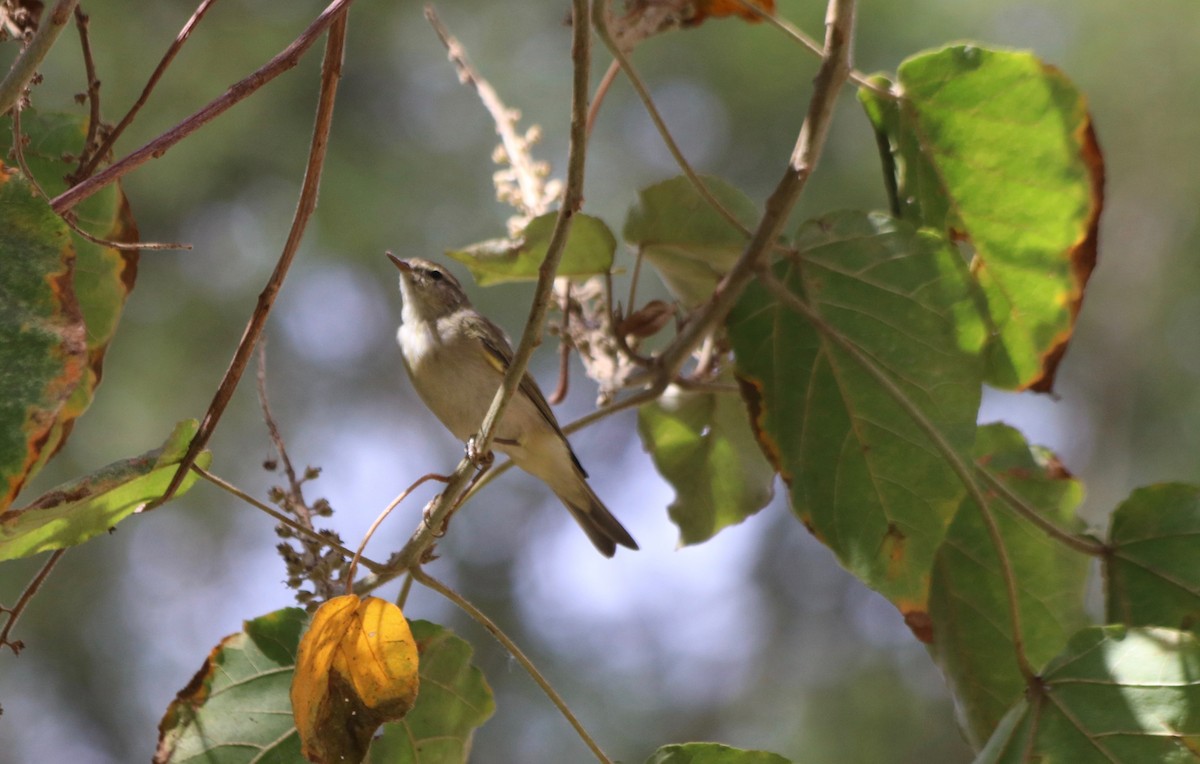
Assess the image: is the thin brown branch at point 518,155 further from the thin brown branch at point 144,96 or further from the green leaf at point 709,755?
the green leaf at point 709,755

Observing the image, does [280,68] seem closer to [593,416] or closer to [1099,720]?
[593,416]

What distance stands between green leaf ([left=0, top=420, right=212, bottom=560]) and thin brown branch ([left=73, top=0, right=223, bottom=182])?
1.44ft

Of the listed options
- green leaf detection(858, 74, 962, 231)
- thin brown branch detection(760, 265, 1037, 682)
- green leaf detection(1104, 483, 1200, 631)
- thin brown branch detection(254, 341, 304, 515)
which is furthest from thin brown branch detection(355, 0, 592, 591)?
green leaf detection(1104, 483, 1200, 631)

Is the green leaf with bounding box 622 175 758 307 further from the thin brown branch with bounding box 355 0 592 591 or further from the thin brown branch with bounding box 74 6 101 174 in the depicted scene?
the thin brown branch with bounding box 74 6 101 174

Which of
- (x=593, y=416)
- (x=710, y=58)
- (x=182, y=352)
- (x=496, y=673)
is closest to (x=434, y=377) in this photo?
(x=593, y=416)

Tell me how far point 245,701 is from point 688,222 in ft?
3.81

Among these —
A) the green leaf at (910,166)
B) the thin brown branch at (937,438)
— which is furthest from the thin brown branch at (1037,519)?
the green leaf at (910,166)

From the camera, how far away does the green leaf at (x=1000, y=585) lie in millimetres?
2082

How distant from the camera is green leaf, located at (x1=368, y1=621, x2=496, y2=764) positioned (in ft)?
5.93

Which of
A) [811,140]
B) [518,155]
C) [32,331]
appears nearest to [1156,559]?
[811,140]

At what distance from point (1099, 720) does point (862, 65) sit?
18.8 feet

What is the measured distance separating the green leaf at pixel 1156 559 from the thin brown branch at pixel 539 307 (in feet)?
4.03

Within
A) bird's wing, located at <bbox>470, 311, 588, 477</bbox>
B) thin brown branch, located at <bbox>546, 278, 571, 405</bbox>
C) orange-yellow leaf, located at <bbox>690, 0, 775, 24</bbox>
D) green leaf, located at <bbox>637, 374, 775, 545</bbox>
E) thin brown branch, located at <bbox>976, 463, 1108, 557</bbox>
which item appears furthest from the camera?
bird's wing, located at <bbox>470, 311, 588, 477</bbox>

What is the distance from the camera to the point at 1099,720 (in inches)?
64.1
